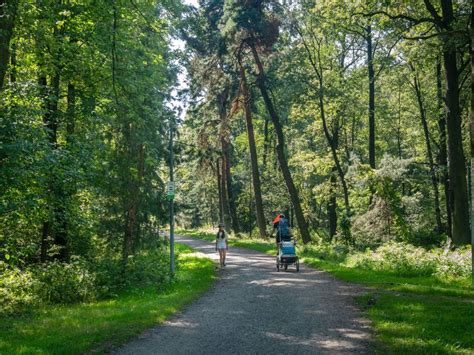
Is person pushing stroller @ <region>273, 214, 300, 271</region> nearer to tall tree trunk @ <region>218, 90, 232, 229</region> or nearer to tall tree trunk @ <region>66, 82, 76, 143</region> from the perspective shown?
tall tree trunk @ <region>66, 82, 76, 143</region>

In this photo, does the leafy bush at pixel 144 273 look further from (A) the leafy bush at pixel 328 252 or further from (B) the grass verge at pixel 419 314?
(A) the leafy bush at pixel 328 252

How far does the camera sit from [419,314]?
874 centimetres

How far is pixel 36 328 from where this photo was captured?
875cm

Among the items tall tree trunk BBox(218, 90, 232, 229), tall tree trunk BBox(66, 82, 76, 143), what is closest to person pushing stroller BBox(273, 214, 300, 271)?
tall tree trunk BBox(66, 82, 76, 143)

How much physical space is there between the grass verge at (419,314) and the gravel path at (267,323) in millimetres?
408

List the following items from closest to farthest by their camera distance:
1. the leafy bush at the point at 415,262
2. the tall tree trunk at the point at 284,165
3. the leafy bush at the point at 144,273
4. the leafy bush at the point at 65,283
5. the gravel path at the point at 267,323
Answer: the gravel path at the point at 267,323 → the leafy bush at the point at 65,283 → the leafy bush at the point at 415,262 → the leafy bush at the point at 144,273 → the tall tree trunk at the point at 284,165

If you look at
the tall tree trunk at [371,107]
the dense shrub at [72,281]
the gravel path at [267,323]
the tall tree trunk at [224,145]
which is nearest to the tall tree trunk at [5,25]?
the dense shrub at [72,281]

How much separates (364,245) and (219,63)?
558 inches

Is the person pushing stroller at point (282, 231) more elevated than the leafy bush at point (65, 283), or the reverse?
the person pushing stroller at point (282, 231)

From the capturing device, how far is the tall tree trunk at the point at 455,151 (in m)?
16.5

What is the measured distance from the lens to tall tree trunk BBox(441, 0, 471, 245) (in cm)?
1655

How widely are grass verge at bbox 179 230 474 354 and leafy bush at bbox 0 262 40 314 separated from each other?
8.60 m

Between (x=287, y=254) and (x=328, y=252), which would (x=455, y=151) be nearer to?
(x=328, y=252)

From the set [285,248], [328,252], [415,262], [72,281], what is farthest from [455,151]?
[72,281]
